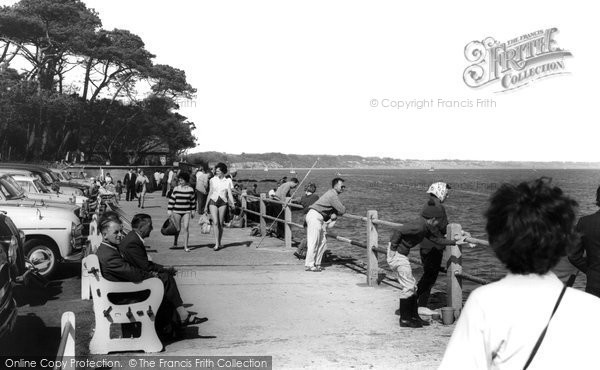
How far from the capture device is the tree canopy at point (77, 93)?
A: 37.7 m

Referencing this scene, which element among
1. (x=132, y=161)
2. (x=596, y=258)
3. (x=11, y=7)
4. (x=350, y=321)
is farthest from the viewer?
(x=132, y=161)

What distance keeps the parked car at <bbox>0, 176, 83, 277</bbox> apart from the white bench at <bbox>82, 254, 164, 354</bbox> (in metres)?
4.57

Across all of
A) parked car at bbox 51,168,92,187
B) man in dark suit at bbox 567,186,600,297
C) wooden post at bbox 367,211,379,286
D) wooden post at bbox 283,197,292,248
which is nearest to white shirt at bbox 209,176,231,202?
wooden post at bbox 283,197,292,248

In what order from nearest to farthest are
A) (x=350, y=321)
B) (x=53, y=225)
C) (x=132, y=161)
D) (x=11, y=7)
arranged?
(x=350, y=321) → (x=53, y=225) → (x=11, y=7) → (x=132, y=161)

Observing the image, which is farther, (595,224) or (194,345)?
(194,345)

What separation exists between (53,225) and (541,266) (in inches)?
366

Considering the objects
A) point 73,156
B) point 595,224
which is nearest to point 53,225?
point 595,224

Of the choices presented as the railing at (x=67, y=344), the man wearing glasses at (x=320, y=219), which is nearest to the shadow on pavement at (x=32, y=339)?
the railing at (x=67, y=344)

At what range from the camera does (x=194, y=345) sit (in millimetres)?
5977

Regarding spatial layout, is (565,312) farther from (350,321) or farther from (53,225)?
(53,225)

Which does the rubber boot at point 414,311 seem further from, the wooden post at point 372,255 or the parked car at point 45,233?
the parked car at point 45,233

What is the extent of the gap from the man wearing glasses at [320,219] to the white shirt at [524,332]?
25.6ft

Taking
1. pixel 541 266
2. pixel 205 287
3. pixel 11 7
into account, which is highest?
pixel 11 7

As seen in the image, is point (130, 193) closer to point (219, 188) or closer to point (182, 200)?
point (182, 200)
